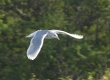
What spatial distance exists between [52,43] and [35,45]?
5.20m

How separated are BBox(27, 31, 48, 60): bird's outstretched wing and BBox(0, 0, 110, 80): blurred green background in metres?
4.41

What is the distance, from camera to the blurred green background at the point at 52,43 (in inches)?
529

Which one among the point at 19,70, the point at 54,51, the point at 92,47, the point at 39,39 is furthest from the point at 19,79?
the point at 39,39

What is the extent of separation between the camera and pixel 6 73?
1348 centimetres

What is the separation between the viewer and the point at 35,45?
8125mm

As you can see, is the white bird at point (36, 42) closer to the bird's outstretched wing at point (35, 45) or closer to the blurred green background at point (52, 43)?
the bird's outstretched wing at point (35, 45)

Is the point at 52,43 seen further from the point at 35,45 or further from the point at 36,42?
the point at 35,45

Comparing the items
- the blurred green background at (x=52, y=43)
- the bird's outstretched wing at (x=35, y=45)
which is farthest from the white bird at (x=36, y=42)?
the blurred green background at (x=52, y=43)

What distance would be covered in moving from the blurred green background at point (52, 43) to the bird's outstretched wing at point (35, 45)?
441cm

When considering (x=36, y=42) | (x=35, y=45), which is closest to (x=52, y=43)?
(x=36, y=42)

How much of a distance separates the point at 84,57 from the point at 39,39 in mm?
5133

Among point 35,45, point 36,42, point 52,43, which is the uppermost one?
point 52,43

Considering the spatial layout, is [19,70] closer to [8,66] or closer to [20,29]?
[8,66]

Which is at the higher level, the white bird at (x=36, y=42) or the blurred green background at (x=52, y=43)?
the blurred green background at (x=52, y=43)
